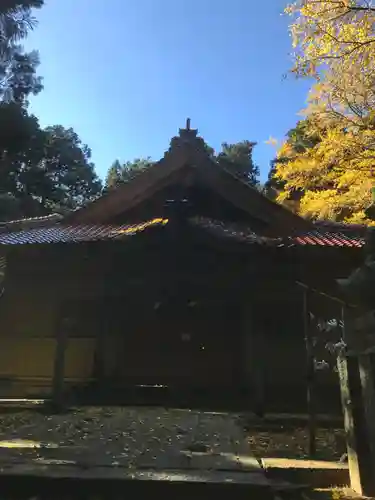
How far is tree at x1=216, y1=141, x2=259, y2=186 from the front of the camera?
36.1 meters

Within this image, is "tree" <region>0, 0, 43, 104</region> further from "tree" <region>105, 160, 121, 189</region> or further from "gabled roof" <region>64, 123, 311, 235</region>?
"tree" <region>105, 160, 121, 189</region>

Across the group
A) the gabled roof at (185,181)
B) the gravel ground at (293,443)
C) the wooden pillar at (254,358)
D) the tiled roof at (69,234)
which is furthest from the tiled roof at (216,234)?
the gravel ground at (293,443)

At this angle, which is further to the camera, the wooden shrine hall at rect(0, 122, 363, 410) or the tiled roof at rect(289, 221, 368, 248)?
the wooden shrine hall at rect(0, 122, 363, 410)


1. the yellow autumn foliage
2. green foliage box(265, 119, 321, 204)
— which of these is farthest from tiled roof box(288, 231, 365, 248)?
green foliage box(265, 119, 321, 204)

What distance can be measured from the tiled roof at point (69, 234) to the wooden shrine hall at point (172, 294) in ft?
0.15

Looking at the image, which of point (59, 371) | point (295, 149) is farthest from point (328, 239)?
point (295, 149)

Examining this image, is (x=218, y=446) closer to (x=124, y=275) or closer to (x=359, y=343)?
(x=359, y=343)

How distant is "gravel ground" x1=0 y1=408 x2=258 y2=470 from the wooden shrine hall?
46.0 inches

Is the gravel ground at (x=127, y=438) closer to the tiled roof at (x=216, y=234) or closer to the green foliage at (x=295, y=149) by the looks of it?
the tiled roof at (x=216, y=234)

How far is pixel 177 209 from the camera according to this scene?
27.0 feet

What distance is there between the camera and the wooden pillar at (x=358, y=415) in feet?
12.2

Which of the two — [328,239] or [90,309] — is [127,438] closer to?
[90,309]

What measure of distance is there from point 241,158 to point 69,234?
2973 cm

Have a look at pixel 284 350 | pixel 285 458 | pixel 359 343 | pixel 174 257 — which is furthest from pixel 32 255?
pixel 359 343
